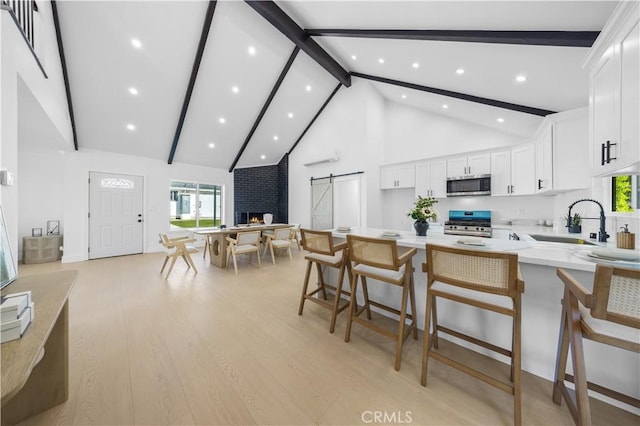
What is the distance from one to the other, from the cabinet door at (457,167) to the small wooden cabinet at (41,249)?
858 centimetres

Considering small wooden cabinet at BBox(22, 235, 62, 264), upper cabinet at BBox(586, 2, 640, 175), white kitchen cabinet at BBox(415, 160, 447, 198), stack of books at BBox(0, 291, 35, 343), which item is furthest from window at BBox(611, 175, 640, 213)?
small wooden cabinet at BBox(22, 235, 62, 264)

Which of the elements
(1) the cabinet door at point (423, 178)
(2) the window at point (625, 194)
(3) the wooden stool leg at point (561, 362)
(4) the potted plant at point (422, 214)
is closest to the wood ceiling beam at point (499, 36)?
(2) the window at point (625, 194)

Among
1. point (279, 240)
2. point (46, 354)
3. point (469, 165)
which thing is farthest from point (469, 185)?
point (46, 354)

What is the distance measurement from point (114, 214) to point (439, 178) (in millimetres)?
7573

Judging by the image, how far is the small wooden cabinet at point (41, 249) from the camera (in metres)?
4.62

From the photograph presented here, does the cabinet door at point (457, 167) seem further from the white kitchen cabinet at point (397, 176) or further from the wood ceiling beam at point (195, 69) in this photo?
the wood ceiling beam at point (195, 69)

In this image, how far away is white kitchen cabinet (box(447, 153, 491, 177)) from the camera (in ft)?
13.9

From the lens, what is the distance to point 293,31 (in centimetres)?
399

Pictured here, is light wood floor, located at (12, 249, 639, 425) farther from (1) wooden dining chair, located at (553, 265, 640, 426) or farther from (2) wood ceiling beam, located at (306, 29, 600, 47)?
(2) wood ceiling beam, located at (306, 29, 600, 47)

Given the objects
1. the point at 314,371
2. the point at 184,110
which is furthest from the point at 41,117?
the point at 314,371

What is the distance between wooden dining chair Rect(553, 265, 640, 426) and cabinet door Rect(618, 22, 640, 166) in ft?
2.68

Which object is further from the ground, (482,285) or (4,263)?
(4,263)

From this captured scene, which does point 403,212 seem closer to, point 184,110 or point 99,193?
point 184,110

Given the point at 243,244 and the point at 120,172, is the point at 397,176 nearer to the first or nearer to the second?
the point at 243,244
